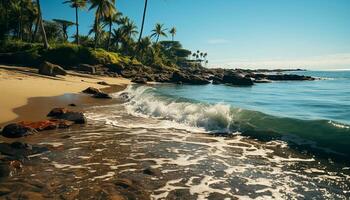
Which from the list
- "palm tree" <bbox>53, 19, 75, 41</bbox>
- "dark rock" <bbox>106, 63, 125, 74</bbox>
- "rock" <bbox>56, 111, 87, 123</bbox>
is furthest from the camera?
"palm tree" <bbox>53, 19, 75, 41</bbox>

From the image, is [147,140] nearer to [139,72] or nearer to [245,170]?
[245,170]

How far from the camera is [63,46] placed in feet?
143

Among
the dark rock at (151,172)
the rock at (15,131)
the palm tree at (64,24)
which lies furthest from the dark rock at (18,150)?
the palm tree at (64,24)

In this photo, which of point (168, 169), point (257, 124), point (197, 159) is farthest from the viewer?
point (257, 124)

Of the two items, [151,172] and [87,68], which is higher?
[87,68]

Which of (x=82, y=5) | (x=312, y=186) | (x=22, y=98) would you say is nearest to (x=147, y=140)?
(x=312, y=186)

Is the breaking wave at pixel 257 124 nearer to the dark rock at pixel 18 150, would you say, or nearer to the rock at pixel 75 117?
the rock at pixel 75 117

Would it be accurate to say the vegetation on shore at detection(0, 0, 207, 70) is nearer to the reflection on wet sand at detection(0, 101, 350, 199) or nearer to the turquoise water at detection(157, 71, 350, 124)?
the turquoise water at detection(157, 71, 350, 124)

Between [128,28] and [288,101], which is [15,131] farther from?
[128,28]

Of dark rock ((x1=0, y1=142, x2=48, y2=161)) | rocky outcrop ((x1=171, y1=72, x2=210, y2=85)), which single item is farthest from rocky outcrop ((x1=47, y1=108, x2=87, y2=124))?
rocky outcrop ((x1=171, y1=72, x2=210, y2=85))

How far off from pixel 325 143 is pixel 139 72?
40.9m

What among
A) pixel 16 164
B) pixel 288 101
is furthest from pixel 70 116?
pixel 288 101

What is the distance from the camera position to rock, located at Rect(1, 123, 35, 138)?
30.6ft

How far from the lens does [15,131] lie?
30.8 ft
